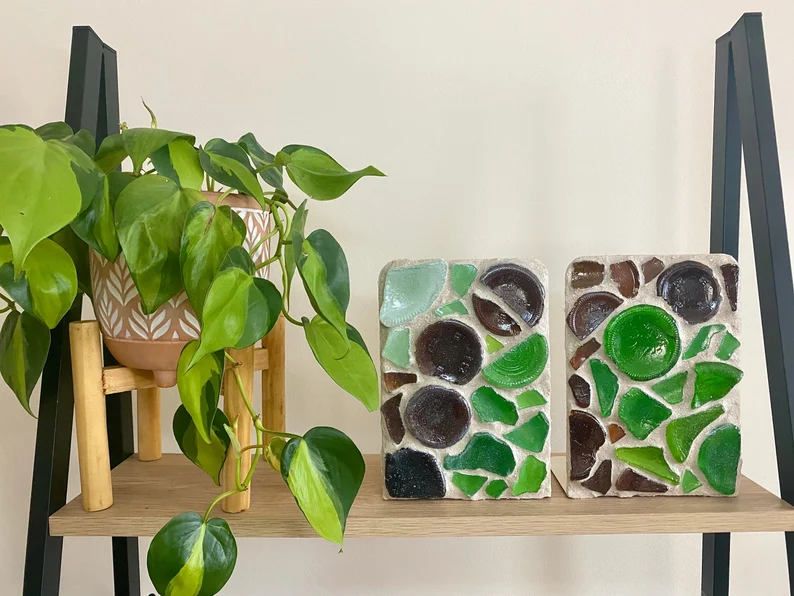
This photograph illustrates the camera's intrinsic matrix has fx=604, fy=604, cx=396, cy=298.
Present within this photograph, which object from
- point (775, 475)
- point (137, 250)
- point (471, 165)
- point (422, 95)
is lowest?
point (775, 475)

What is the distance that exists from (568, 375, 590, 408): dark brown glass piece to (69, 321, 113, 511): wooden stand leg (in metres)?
0.53

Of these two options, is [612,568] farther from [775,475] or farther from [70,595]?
[70,595]

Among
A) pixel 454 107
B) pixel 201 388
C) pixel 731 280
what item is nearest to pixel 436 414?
pixel 201 388

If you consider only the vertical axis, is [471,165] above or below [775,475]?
above

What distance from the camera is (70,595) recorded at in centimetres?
101

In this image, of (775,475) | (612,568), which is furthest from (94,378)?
(775,475)

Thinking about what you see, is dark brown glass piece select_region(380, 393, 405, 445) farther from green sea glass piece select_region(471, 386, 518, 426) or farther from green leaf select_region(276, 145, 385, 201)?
green leaf select_region(276, 145, 385, 201)

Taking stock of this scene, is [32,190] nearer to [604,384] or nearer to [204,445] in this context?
[204,445]

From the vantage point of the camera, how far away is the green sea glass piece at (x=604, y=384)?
693 mm

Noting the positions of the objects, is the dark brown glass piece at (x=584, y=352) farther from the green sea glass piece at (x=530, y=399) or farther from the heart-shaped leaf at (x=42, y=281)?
the heart-shaped leaf at (x=42, y=281)

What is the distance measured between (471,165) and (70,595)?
979 millimetres

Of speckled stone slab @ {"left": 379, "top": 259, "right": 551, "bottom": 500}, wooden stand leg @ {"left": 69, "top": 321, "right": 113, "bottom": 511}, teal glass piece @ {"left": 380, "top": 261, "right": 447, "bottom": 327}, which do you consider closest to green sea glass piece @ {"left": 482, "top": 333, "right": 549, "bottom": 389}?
speckled stone slab @ {"left": 379, "top": 259, "right": 551, "bottom": 500}

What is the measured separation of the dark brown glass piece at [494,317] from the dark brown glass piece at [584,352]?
76 mm

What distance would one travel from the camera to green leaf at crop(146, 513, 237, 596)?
21.6 inches
